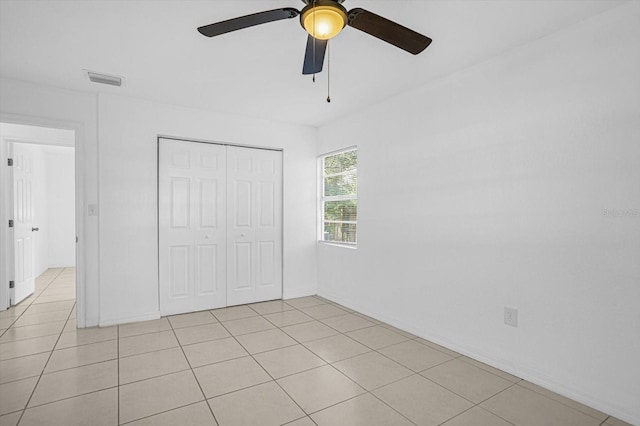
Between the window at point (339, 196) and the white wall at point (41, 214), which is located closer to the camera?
the window at point (339, 196)

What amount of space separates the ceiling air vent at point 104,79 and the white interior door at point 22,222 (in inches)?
79.0

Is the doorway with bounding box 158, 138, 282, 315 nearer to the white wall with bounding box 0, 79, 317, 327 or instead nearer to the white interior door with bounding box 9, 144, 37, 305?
the white wall with bounding box 0, 79, 317, 327

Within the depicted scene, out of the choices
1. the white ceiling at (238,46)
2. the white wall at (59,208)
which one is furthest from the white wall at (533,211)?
the white wall at (59,208)

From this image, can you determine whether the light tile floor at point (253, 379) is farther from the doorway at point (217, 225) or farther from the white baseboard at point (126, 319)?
the doorway at point (217, 225)

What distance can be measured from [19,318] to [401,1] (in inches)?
195

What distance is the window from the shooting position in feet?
14.2

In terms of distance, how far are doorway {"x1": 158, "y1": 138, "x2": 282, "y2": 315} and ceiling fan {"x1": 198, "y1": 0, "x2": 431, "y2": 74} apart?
2.61m

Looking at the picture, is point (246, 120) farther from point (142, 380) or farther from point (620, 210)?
point (620, 210)

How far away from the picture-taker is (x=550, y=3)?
199 centimetres

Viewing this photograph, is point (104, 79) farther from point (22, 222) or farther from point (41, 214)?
point (41, 214)

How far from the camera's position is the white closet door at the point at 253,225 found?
433 cm

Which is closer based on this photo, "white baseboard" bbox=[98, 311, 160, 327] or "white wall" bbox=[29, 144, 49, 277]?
"white baseboard" bbox=[98, 311, 160, 327]

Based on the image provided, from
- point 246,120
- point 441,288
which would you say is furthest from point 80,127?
point 441,288

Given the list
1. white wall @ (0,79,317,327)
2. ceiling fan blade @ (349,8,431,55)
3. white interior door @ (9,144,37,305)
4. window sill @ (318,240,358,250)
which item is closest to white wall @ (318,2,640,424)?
window sill @ (318,240,358,250)
